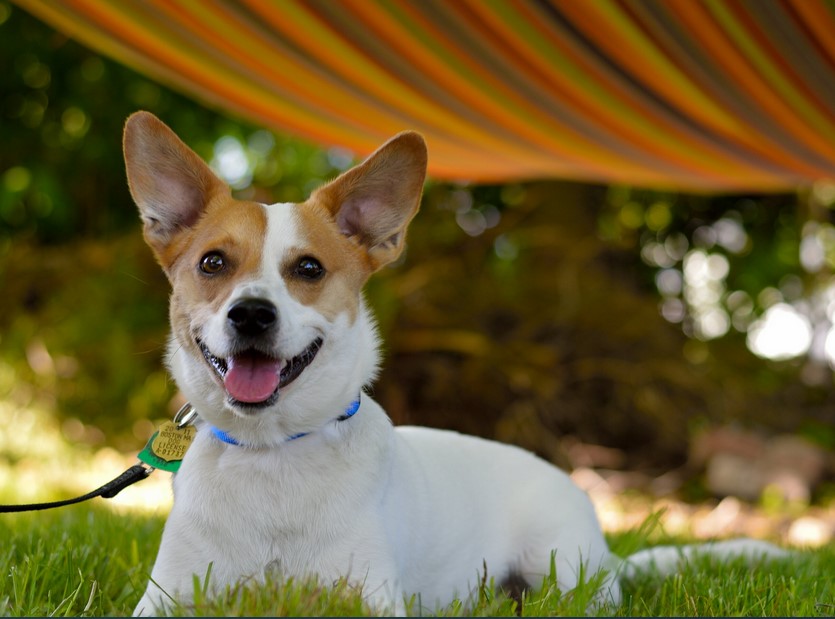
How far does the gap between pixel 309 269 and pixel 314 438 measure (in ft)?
1.41

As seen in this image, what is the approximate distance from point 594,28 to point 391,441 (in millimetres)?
2254

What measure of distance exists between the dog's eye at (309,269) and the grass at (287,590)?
75 centimetres

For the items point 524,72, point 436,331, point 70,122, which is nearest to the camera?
point 524,72

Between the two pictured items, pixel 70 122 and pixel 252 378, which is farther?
pixel 70 122

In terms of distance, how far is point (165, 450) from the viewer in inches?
95.0

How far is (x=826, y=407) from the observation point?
833 cm

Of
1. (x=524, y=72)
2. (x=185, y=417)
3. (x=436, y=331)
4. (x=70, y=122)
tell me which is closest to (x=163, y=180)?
(x=185, y=417)

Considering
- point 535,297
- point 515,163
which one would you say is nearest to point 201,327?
point 515,163

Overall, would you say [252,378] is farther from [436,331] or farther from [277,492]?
[436,331]

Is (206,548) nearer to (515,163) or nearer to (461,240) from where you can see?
(515,163)

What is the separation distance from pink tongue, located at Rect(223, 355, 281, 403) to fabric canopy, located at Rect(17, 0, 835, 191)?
6.97 feet

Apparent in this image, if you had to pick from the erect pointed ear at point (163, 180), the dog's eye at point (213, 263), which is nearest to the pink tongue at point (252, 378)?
the dog's eye at point (213, 263)

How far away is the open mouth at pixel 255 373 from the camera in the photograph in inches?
81.5

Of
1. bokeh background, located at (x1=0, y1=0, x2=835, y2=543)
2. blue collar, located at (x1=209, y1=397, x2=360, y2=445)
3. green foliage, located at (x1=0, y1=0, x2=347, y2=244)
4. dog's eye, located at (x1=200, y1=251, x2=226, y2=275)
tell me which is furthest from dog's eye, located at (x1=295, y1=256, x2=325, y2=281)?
green foliage, located at (x1=0, y1=0, x2=347, y2=244)
